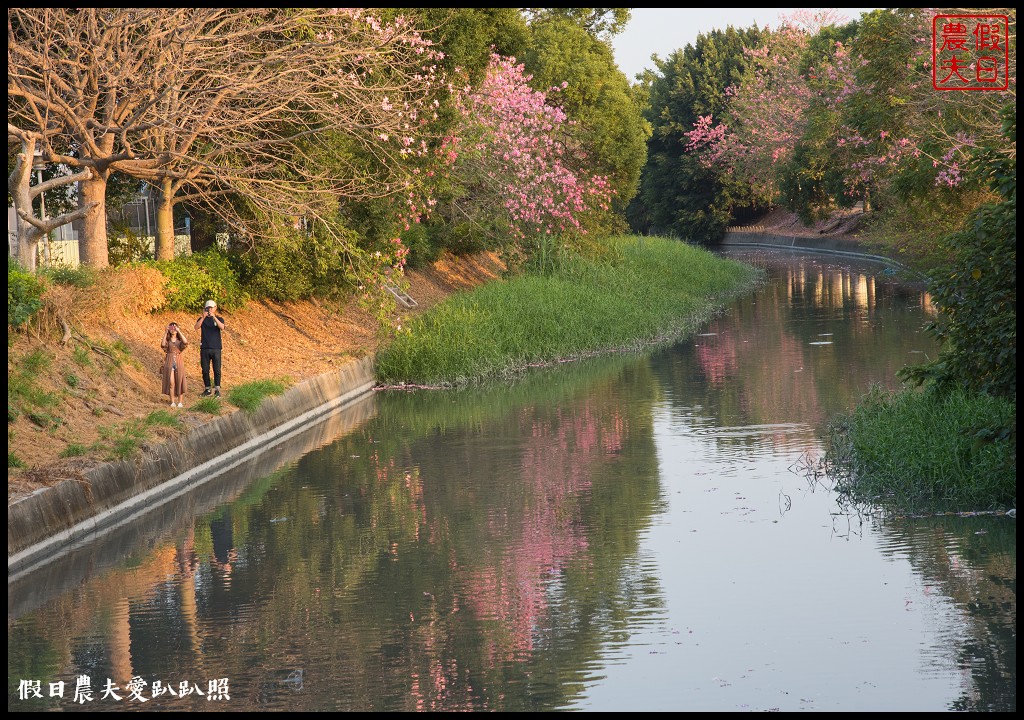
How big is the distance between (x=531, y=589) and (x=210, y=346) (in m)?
11.0

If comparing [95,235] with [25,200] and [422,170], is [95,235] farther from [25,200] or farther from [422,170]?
[422,170]

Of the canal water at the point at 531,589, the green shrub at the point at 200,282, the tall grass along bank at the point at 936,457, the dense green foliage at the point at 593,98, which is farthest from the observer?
the dense green foliage at the point at 593,98

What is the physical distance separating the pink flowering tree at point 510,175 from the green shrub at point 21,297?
14560 mm

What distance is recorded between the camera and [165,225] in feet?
84.7

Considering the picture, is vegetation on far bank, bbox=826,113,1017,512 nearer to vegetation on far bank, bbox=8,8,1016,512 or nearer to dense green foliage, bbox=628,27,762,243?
vegetation on far bank, bbox=8,8,1016,512

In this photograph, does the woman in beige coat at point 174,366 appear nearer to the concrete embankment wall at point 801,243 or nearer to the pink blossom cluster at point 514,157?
the pink blossom cluster at point 514,157

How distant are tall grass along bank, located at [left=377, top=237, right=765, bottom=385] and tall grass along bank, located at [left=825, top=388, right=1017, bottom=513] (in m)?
11.4

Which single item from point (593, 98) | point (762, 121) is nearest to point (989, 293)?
point (593, 98)

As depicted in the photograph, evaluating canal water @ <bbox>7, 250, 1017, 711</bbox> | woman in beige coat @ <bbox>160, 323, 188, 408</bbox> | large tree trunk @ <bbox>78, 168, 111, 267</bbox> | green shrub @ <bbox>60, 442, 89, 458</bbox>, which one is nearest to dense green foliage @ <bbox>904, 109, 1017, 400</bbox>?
canal water @ <bbox>7, 250, 1017, 711</bbox>

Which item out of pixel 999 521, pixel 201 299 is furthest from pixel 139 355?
pixel 999 521

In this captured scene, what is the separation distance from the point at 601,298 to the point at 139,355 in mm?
13951

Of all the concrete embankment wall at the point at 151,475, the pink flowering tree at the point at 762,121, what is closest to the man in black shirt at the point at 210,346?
the concrete embankment wall at the point at 151,475

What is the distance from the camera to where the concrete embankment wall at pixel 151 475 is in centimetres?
1215

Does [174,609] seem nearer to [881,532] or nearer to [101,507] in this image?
[101,507]
